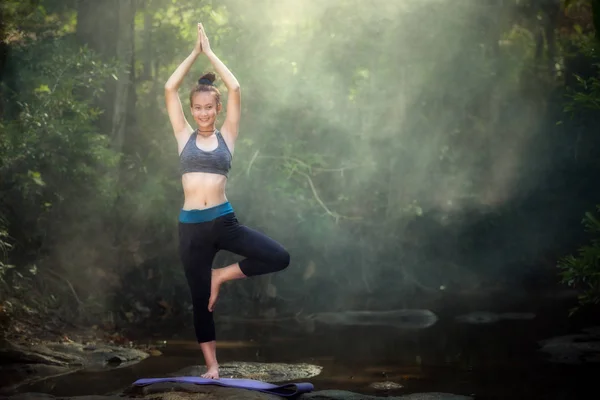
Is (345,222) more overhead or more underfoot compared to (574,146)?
more underfoot

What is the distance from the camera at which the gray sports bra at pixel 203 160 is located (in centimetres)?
682

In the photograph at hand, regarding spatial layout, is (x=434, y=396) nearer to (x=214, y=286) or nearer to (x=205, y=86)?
(x=214, y=286)

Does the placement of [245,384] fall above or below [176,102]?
below

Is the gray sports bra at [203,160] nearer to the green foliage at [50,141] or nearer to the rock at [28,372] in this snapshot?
the rock at [28,372]

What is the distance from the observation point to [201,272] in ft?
22.7

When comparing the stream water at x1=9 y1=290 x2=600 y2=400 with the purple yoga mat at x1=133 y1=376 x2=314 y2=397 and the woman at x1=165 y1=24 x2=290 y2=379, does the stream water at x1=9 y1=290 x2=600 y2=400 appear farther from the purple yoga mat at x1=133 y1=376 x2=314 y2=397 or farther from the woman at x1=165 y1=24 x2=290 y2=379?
the woman at x1=165 y1=24 x2=290 y2=379

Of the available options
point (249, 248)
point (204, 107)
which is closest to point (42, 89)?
point (204, 107)

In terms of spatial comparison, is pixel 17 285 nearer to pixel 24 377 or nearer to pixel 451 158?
pixel 24 377

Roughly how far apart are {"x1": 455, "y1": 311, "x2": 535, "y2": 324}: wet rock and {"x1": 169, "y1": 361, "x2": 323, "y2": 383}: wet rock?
18.8 feet

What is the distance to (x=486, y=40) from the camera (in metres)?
19.7

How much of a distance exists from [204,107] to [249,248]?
1.14m

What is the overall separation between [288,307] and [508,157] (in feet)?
23.2

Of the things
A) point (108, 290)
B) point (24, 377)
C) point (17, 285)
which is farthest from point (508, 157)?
point (24, 377)

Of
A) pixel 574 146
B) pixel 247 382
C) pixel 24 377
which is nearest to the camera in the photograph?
pixel 247 382
